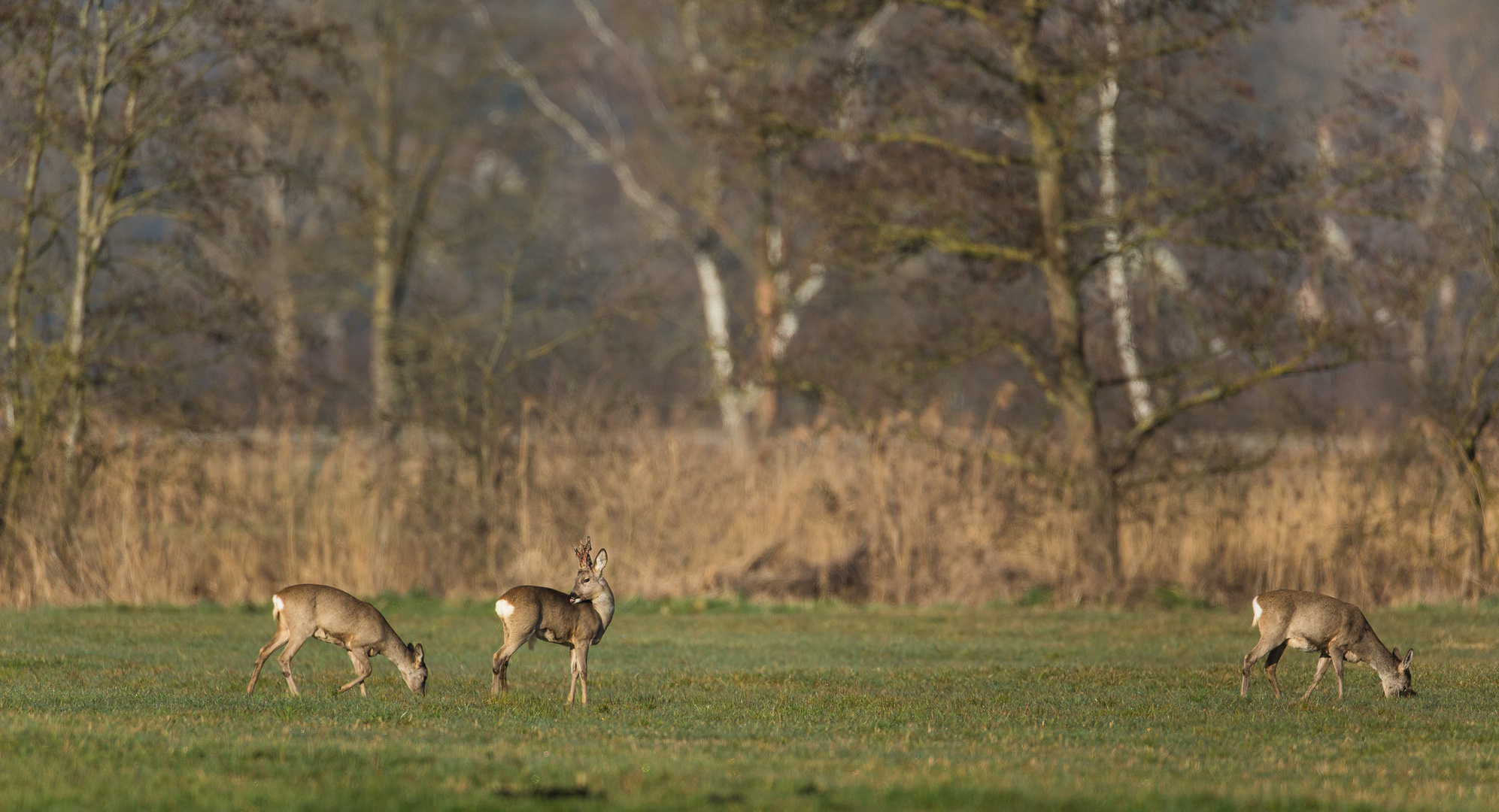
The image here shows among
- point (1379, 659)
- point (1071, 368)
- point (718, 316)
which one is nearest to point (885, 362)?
point (1071, 368)

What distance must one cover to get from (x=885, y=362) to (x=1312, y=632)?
11.4m

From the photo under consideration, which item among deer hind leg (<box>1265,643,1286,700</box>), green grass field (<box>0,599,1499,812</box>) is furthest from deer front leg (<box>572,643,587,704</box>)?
deer hind leg (<box>1265,643,1286,700</box>)

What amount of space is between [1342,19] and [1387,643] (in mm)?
8465

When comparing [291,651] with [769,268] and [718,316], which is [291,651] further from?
[718,316]

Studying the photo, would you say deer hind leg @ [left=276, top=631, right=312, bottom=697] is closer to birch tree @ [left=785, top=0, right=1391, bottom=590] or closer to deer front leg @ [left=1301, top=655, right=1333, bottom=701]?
deer front leg @ [left=1301, top=655, right=1333, bottom=701]

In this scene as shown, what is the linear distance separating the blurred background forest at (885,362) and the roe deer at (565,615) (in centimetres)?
1094

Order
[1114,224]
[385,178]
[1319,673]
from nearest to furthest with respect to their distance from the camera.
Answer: [1319,673] → [1114,224] → [385,178]

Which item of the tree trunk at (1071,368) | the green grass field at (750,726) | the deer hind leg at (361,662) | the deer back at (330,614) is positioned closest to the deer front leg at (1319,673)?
the green grass field at (750,726)

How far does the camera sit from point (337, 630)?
1201cm

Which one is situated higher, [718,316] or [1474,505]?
[718,316]

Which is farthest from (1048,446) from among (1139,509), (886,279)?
(886,279)

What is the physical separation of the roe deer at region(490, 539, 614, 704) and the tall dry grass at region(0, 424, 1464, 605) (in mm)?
10907

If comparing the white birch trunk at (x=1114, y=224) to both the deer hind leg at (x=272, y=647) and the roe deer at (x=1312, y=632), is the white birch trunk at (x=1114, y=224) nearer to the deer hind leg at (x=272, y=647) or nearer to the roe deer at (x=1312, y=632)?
the roe deer at (x=1312, y=632)

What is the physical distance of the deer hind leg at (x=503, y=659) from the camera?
37.8 ft
